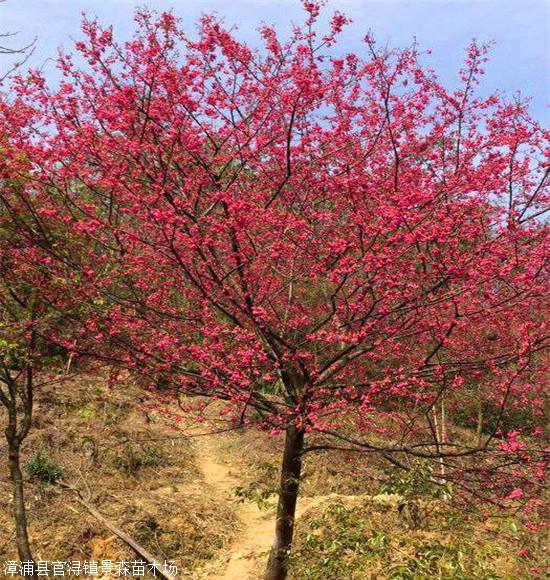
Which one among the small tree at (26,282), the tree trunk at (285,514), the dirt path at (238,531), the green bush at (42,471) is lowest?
the dirt path at (238,531)

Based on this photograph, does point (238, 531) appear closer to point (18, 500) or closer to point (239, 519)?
point (239, 519)

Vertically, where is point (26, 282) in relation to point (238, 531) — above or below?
above

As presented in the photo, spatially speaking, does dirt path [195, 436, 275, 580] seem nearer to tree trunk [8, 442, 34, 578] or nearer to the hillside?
the hillside

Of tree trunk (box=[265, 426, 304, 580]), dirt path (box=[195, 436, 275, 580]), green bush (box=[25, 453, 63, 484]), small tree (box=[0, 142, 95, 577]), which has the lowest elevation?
dirt path (box=[195, 436, 275, 580])

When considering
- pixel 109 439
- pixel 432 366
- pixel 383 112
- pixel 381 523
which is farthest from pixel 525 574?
pixel 109 439

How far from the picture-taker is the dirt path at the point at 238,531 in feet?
27.4

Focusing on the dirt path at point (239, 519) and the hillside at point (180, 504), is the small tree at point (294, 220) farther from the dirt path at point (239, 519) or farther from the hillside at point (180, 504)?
the dirt path at point (239, 519)

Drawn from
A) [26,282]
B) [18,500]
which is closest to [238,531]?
[18,500]

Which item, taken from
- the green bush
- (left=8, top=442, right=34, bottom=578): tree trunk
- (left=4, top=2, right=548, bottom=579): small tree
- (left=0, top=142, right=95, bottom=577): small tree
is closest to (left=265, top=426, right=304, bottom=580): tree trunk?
(left=4, top=2, right=548, bottom=579): small tree

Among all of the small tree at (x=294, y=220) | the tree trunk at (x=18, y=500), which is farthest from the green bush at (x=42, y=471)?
the small tree at (x=294, y=220)

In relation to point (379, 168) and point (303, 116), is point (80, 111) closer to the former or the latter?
point (303, 116)

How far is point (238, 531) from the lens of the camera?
9.61 metres

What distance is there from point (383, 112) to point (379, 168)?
63cm

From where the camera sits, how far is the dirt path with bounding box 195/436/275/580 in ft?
27.4
